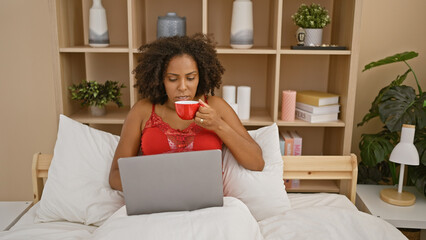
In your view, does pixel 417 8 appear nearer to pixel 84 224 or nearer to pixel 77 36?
pixel 77 36

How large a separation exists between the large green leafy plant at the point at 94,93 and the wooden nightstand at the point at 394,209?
143cm

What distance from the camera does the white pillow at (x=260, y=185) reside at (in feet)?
5.07

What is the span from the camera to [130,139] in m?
1.60

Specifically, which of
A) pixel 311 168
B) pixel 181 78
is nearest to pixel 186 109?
pixel 181 78

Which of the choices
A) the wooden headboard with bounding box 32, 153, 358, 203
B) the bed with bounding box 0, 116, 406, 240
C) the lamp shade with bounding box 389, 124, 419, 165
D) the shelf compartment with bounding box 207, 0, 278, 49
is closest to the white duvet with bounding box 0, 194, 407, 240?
the bed with bounding box 0, 116, 406, 240

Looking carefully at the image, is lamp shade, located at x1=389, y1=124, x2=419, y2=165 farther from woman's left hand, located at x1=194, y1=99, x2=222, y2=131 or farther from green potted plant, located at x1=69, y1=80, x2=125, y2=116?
green potted plant, located at x1=69, y1=80, x2=125, y2=116

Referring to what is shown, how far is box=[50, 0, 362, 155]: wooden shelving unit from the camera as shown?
6.61ft

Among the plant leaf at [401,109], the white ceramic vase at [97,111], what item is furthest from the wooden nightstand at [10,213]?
the plant leaf at [401,109]

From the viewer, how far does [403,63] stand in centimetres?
234

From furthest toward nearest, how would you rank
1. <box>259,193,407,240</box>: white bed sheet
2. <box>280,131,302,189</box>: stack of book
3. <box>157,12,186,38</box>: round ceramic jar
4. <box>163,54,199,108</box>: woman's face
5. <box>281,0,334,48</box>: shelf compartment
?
<box>281,0,334,48</box>: shelf compartment < <box>280,131,302,189</box>: stack of book < <box>157,12,186,38</box>: round ceramic jar < <box>163,54,199,108</box>: woman's face < <box>259,193,407,240</box>: white bed sheet

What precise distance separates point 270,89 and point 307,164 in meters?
0.57

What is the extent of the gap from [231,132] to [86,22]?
4.31 ft

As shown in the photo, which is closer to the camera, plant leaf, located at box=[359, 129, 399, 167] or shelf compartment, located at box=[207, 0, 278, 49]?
plant leaf, located at box=[359, 129, 399, 167]

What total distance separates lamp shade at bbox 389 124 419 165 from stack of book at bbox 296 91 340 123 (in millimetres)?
376
